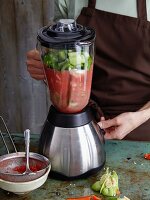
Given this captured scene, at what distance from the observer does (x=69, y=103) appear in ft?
3.94

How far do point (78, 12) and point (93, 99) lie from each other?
319mm

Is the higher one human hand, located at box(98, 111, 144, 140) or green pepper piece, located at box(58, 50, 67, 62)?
green pepper piece, located at box(58, 50, 67, 62)

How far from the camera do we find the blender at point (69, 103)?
1.14 meters

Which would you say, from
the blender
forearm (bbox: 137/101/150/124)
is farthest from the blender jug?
forearm (bbox: 137/101/150/124)

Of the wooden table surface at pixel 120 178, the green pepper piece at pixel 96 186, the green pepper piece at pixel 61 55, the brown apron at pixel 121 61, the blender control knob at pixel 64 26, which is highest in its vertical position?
the blender control knob at pixel 64 26

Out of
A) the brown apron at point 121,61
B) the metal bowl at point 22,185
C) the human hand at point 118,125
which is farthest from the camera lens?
the brown apron at point 121,61

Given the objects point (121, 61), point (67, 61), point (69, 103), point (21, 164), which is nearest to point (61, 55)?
point (67, 61)

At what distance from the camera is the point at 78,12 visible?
5.27 ft

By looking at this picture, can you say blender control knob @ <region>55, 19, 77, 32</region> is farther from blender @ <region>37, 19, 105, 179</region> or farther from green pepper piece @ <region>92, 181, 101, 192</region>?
green pepper piece @ <region>92, 181, 101, 192</region>

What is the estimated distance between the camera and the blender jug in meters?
1.14

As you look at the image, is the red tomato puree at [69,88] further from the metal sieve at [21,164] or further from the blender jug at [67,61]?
the metal sieve at [21,164]

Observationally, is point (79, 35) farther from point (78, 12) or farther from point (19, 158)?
point (78, 12)

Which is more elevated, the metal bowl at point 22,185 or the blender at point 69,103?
the blender at point 69,103

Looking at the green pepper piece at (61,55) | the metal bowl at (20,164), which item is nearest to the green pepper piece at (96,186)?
the metal bowl at (20,164)
